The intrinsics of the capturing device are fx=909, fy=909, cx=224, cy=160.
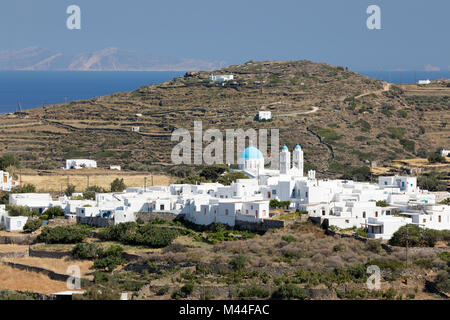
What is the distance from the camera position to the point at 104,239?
40.2 m

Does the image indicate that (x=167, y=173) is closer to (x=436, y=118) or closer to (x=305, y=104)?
(x=305, y=104)

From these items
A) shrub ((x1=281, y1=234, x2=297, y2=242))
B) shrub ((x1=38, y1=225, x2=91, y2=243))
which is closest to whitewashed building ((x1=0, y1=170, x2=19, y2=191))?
shrub ((x1=38, y1=225, x2=91, y2=243))

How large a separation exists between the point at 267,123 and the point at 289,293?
51071 mm

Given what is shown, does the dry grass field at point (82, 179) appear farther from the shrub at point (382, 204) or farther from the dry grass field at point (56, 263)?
the shrub at point (382, 204)

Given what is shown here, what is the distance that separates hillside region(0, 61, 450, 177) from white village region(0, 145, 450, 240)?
19846 millimetres

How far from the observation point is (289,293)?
30609 millimetres

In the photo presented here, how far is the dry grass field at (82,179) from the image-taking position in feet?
185

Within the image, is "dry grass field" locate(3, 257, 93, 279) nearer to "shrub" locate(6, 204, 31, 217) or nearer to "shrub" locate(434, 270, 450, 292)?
"shrub" locate(6, 204, 31, 217)

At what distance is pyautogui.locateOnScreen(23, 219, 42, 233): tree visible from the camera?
42531mm
